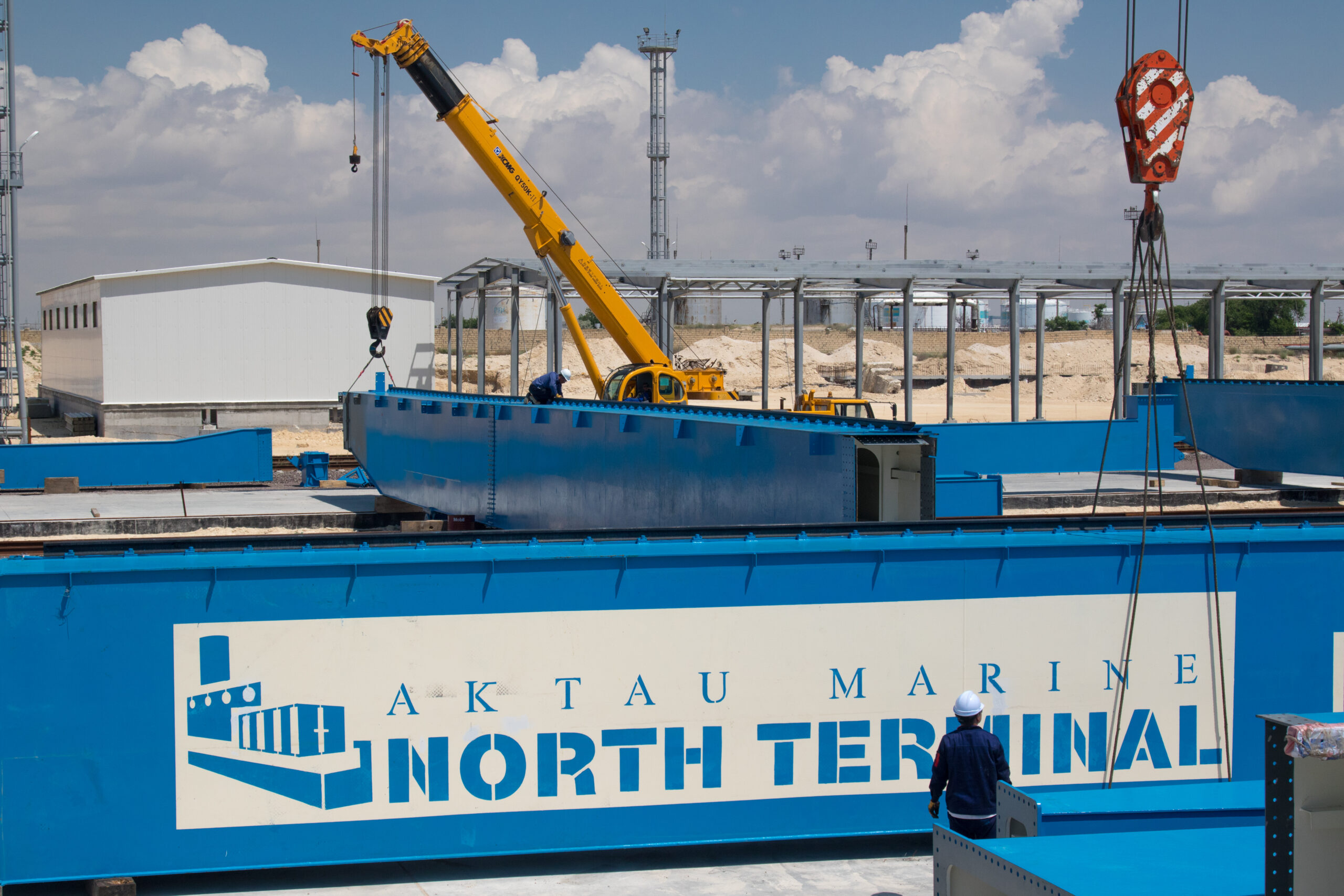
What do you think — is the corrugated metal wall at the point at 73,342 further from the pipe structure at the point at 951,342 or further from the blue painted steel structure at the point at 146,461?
the pipe structure at the point at 951,342

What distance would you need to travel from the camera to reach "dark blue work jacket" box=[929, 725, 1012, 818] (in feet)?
19.0

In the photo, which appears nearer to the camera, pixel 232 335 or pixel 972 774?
pixel 972 774

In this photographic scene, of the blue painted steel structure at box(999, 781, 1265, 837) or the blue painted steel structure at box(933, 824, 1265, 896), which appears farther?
the blue painted steel structure at box(999, 781, 1265, 837)

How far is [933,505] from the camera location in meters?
8.98

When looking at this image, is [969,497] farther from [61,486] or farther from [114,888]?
[61,486]

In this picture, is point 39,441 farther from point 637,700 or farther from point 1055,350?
point 1055,350

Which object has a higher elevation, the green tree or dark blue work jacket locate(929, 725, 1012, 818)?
the green tree

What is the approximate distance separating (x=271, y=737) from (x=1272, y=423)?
21.3 meters

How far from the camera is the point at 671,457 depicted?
38.7 feet

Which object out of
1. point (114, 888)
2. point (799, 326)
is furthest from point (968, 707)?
point (799, 326)

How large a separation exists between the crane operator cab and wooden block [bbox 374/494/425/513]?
4935 millimetres

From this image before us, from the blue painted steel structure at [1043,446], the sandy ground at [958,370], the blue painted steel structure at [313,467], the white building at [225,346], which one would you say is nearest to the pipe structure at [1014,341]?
the blue painted steel structure at [1043,446]

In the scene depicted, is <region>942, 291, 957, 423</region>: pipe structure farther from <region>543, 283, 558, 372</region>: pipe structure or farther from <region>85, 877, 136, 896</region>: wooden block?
<region>85, 877, 136, 896</region>: wooden block

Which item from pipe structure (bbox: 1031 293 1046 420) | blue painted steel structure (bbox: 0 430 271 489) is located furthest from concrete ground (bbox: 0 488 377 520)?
pipe structure (bbox: 1031 293 1046 420)
